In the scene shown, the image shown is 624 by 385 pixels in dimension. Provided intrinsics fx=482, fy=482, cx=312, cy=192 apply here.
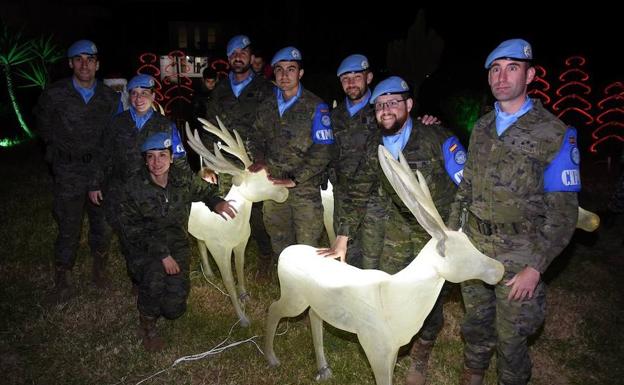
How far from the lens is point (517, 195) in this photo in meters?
2.67

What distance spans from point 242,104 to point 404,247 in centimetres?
249

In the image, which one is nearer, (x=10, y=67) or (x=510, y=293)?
(x=510, y=293)

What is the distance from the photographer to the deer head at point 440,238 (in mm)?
2318

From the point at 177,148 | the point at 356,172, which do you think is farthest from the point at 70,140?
the point at 356,172

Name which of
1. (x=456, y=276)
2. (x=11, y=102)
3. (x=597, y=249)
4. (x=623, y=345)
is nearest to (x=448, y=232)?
(x=456, y=276)

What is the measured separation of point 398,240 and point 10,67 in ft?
48.4

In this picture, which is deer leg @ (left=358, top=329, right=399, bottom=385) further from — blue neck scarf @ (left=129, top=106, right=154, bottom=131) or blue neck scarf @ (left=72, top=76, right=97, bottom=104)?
blue neck scarf @ (left=72, top=76, right=97, bottom=104)

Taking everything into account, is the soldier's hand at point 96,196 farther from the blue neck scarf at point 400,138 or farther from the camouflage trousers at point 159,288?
the blue neck scarf at point 400,138

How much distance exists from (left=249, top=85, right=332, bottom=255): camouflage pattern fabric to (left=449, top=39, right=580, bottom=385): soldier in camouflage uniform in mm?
1590

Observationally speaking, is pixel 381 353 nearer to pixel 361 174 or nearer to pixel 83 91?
pixel 361 174

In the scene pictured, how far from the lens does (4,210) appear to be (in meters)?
7.36

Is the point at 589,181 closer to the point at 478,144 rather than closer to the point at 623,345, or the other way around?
the point at 623,345

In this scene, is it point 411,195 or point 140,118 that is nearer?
point 411,195

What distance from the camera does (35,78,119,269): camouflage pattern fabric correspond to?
4.62 metres
